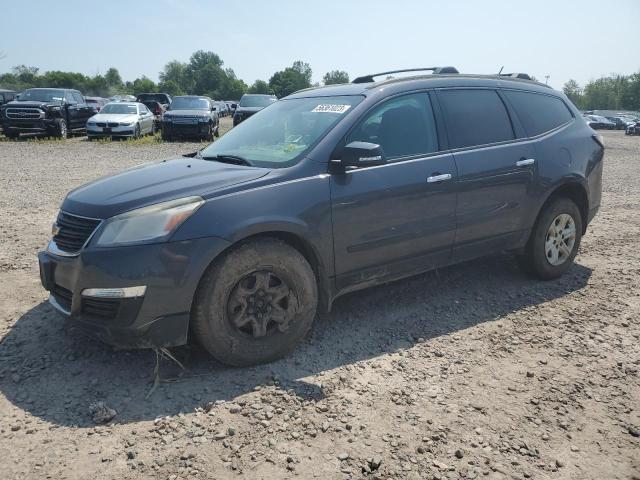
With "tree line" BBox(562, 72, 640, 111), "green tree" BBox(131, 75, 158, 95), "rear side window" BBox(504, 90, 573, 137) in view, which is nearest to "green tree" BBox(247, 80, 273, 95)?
"green tree" BBox(131, 75, 158, 95)

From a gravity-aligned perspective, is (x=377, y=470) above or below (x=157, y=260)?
below

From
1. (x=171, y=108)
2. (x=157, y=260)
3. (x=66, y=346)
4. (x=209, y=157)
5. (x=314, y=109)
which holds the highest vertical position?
(x=171, y=108)

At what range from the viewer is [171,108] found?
764 inches

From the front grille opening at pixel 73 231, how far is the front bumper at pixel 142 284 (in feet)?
0.38

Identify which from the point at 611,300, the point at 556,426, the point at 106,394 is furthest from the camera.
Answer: the point at 611,300

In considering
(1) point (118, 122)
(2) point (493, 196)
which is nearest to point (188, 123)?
(1) point (118, 122)

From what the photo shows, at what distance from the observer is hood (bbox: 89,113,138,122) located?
18938mm

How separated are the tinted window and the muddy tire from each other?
1.02 meters

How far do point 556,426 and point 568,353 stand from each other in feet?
3.07

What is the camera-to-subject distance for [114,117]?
1908 cm

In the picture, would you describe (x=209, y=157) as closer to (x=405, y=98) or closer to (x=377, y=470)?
(x=405, y=98)

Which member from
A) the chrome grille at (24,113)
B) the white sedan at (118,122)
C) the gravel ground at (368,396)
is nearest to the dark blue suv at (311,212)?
the gravel ground at (368,396)

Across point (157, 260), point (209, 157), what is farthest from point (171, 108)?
point (157, 260)

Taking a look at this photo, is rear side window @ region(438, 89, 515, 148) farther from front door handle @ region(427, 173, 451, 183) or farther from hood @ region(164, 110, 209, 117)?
hood @ region(164, 110, 209, 117)
